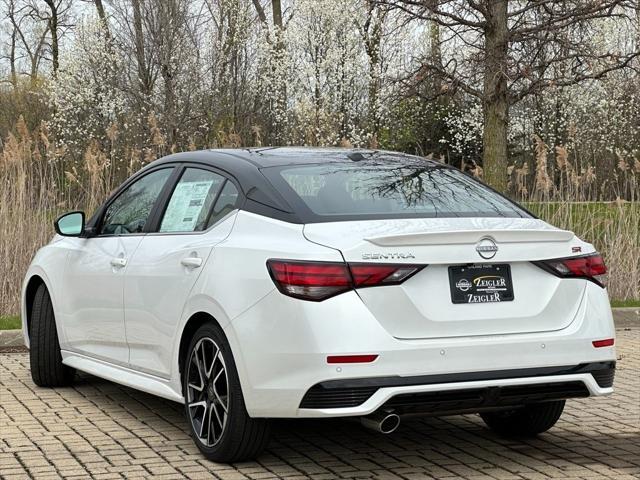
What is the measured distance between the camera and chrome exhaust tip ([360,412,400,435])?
5021 mm

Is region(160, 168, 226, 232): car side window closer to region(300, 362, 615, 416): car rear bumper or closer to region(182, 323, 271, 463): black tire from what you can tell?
region(182, 323, 271, 463): black tire

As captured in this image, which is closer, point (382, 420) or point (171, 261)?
point (382, 420)

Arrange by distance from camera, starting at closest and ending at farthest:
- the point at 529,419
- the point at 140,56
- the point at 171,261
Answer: the point at 171,261 → the point at 529,419 → the point at 140,56

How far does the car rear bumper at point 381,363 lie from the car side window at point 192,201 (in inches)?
36.8

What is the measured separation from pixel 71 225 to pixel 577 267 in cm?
343

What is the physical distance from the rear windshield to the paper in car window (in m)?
0.49

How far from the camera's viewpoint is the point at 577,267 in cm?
544

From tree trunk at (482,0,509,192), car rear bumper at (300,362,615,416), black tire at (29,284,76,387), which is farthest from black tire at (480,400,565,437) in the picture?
tree trunk at (482,0,509,192)

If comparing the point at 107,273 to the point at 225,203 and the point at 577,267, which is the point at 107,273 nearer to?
the point at 225,203

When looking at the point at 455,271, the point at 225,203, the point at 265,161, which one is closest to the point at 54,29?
the point at 265,161

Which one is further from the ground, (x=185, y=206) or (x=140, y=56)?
(x=140, y=56)

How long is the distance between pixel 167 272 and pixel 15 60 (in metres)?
43.6

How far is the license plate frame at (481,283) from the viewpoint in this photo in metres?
5.12

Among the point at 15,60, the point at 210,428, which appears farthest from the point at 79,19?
the point at 210,428
